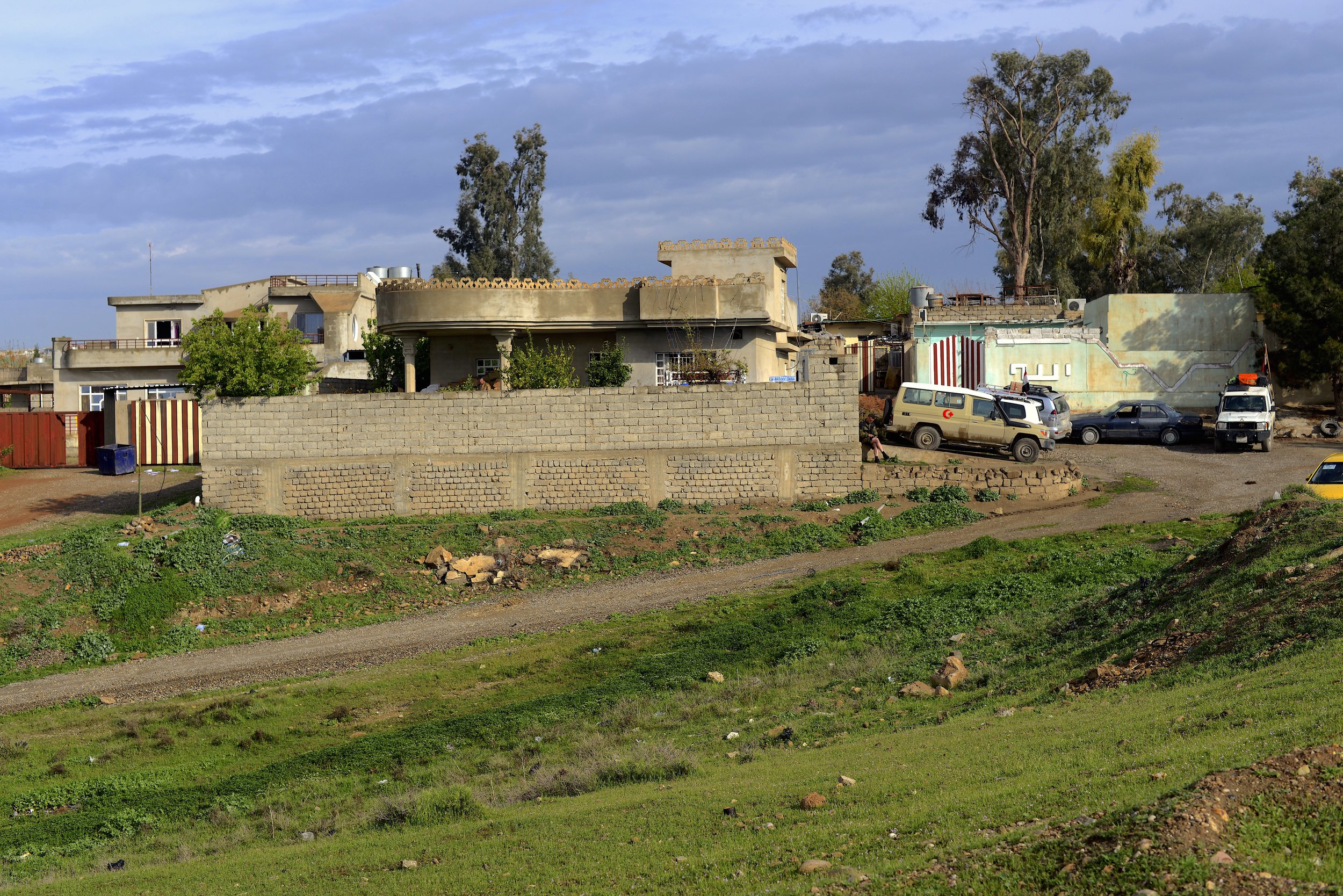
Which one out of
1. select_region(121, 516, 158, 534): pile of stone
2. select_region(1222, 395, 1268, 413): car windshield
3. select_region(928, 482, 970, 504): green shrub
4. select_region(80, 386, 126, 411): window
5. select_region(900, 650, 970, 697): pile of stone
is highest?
select_region(80, 386, 126, 411): window

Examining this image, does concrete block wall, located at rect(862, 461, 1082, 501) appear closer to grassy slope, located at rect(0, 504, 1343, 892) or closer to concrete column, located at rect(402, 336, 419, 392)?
grassy slope, located at rect(0, 504, 1343, 892)

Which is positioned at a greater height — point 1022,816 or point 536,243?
point 536,243

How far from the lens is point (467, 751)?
14.1 m

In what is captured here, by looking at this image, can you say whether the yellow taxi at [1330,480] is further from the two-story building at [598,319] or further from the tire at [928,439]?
the two-story building at [598,319]

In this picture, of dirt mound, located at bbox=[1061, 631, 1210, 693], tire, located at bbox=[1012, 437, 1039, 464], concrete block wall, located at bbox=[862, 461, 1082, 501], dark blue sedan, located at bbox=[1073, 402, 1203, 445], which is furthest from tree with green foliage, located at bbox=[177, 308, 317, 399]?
dark blue sedan, located at bbox=[1073, 402, 1203, 445]

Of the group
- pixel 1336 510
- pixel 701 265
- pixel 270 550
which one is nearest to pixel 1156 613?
pixel 1336 510

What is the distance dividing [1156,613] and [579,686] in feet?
27.4

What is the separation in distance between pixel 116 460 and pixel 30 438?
4523 millimetres

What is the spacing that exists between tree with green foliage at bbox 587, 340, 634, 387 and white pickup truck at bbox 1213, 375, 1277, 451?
18.4m

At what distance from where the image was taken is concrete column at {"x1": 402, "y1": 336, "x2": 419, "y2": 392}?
3503cm

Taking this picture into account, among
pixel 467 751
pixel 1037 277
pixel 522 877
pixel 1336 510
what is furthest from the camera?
pixel 1037 277

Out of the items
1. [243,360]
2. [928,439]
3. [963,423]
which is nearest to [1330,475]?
[963,423]

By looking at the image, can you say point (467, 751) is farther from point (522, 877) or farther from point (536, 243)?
point (536, 243)

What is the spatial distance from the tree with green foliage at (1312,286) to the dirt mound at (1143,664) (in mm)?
30537
